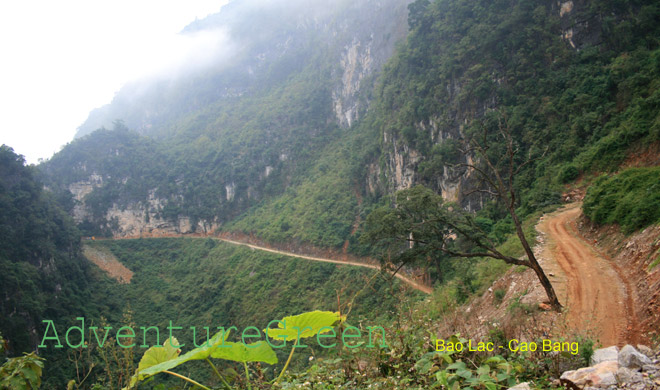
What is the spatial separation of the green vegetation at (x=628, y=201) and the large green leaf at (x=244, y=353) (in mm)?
7464

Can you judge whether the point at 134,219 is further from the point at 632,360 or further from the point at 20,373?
the point at 632,360

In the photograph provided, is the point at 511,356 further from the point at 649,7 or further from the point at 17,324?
the point at 17,324

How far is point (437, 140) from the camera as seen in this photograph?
23000 millimetres

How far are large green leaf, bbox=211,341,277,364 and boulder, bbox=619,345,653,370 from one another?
2.61m

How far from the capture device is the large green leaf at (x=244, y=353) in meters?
1.42

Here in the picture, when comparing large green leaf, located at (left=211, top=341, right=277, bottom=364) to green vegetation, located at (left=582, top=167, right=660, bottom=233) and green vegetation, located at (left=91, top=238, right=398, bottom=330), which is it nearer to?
green vegetation, located at (left=582, top=167, right=660, bottom=233)

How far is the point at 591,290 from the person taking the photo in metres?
5.44

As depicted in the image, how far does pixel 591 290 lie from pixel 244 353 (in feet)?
19.7

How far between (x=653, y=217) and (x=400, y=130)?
66.2 ft

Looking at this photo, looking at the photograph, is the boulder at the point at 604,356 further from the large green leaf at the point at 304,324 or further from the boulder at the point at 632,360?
the large green leaf at the point at 304,324

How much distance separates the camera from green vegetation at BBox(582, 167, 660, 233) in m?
6.64

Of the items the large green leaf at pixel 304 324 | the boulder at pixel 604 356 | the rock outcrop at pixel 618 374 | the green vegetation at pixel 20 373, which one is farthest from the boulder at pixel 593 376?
the green vegetation at pixel 20 373

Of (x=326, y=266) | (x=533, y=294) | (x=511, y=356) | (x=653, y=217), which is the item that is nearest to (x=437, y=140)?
(x=326, y=266)

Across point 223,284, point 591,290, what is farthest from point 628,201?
point 223,284
